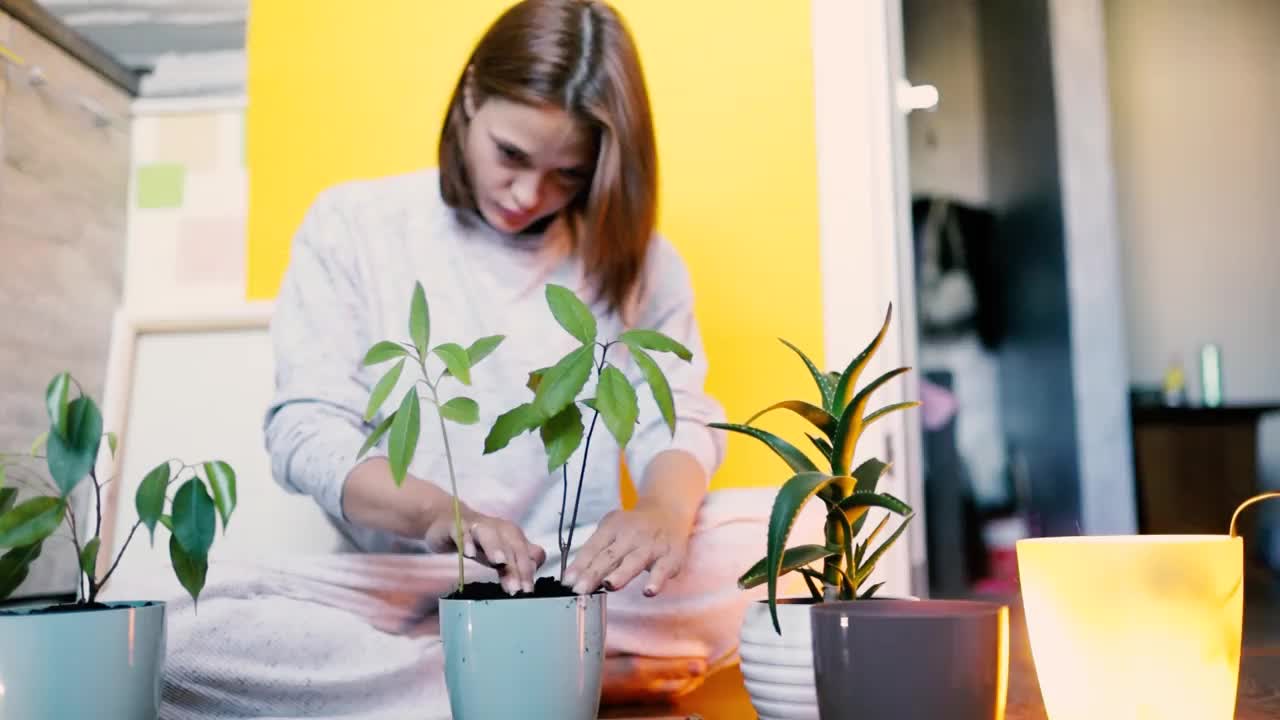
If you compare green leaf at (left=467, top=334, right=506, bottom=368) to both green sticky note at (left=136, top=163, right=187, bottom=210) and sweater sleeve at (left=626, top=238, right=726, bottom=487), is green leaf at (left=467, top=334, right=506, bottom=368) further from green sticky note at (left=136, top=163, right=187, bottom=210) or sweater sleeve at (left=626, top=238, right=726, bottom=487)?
green sticky note at (left=136, top=163, right=187, bottom=210)

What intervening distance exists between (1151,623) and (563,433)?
1.28 feet

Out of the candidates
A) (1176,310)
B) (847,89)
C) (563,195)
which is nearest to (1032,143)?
(1176,310)

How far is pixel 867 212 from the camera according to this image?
107cm

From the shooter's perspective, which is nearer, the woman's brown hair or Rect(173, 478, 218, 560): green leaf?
Rect(173, 478, 218, 560): green leaf

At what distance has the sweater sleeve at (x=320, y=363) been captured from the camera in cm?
101

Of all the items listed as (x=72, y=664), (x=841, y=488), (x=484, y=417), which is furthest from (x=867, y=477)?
(x=72, y=664)

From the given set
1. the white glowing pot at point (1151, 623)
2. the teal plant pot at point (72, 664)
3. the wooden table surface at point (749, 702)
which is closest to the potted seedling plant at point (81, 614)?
the teal plant pot at point (72, 664)

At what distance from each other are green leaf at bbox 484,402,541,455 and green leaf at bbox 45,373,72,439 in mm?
286

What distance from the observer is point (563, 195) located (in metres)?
1.06

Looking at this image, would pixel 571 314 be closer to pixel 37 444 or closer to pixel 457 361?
pixel 457 361

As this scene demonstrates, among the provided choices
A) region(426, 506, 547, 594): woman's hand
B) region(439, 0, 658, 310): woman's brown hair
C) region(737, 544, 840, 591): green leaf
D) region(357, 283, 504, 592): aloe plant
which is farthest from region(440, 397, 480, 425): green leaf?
region(439, 0, 658, 310): woman's brown hair

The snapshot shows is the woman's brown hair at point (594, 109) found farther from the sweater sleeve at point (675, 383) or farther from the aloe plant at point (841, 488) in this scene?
the aloe plant at point (841, 488)

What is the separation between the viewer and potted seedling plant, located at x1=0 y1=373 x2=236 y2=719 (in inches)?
25.6

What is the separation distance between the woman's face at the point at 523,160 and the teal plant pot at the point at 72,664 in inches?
21.1
